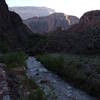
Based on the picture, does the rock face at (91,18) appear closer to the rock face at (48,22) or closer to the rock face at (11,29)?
the rock face at (11,29)

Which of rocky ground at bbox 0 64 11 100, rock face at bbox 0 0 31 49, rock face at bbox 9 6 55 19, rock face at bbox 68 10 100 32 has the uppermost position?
rocky ground at bbox 0 64 11 100

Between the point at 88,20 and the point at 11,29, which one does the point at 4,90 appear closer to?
the point at 11,29

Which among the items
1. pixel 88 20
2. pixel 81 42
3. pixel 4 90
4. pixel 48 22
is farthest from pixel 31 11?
pixel 4 90

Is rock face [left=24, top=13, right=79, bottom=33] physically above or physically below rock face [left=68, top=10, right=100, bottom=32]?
below

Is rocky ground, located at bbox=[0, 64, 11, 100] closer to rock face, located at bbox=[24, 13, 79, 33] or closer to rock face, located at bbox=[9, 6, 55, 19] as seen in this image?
rock face, located at bbox=[24, 13, 79, 33]

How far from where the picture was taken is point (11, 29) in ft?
132

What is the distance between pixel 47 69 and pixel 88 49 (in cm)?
1492

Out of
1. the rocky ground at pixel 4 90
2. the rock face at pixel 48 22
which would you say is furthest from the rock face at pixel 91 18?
the rocky ground at pixel 4 90

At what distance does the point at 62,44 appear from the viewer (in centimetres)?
3353

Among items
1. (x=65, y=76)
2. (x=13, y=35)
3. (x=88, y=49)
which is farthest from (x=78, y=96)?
(x=13, y=35)

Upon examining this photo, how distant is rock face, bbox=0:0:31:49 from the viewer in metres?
36.5

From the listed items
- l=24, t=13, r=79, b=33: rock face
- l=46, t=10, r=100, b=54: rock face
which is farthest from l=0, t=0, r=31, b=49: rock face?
l=24, t=13, r=79, b=33: rock face

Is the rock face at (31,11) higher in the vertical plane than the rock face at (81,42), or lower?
lower

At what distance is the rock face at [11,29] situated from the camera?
36.5 m
